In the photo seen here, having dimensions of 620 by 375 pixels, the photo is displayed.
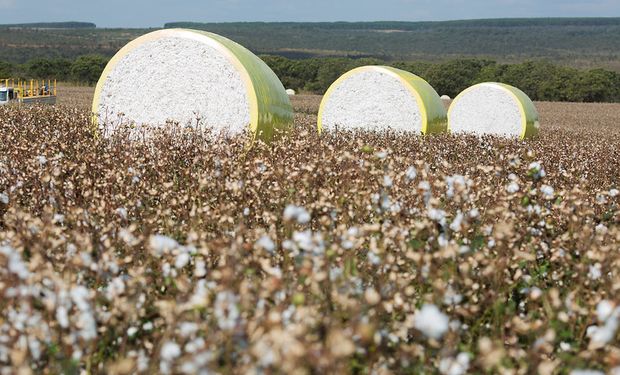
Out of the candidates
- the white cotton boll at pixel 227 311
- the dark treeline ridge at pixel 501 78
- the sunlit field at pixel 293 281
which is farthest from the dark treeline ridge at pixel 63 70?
the white cotton boll at pixel 227 311

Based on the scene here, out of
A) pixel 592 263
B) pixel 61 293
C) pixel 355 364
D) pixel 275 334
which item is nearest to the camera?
pixel 275 334

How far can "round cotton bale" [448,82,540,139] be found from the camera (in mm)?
17375

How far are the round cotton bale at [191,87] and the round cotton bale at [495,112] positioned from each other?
30.6 feet

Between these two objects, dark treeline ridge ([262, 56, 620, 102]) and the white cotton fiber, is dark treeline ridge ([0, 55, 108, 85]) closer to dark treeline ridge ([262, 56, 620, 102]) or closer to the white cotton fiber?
dark treeline ridge ([262, 56, 620, 102])

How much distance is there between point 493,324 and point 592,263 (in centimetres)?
86

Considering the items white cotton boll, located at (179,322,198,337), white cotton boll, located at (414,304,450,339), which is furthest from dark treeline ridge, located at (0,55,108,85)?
white cotton boll, located at (414,304,450,339)

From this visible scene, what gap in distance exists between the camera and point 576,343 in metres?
3.36

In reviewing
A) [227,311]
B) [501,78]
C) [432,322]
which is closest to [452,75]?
[501,78]

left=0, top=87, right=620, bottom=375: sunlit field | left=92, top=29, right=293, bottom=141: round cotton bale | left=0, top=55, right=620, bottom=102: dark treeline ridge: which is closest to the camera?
left=0, top=87, right=620, bottom=375: sunlit field

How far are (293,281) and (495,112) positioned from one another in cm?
1543

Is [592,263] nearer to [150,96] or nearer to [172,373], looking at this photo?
[172,373]

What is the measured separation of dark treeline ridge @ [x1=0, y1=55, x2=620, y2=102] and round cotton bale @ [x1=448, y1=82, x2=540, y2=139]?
40.5m

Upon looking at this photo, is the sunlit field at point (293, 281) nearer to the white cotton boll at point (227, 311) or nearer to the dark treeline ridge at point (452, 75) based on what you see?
the white cotton boll at point (227, 311)

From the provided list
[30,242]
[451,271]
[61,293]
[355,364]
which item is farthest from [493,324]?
[30,242]
